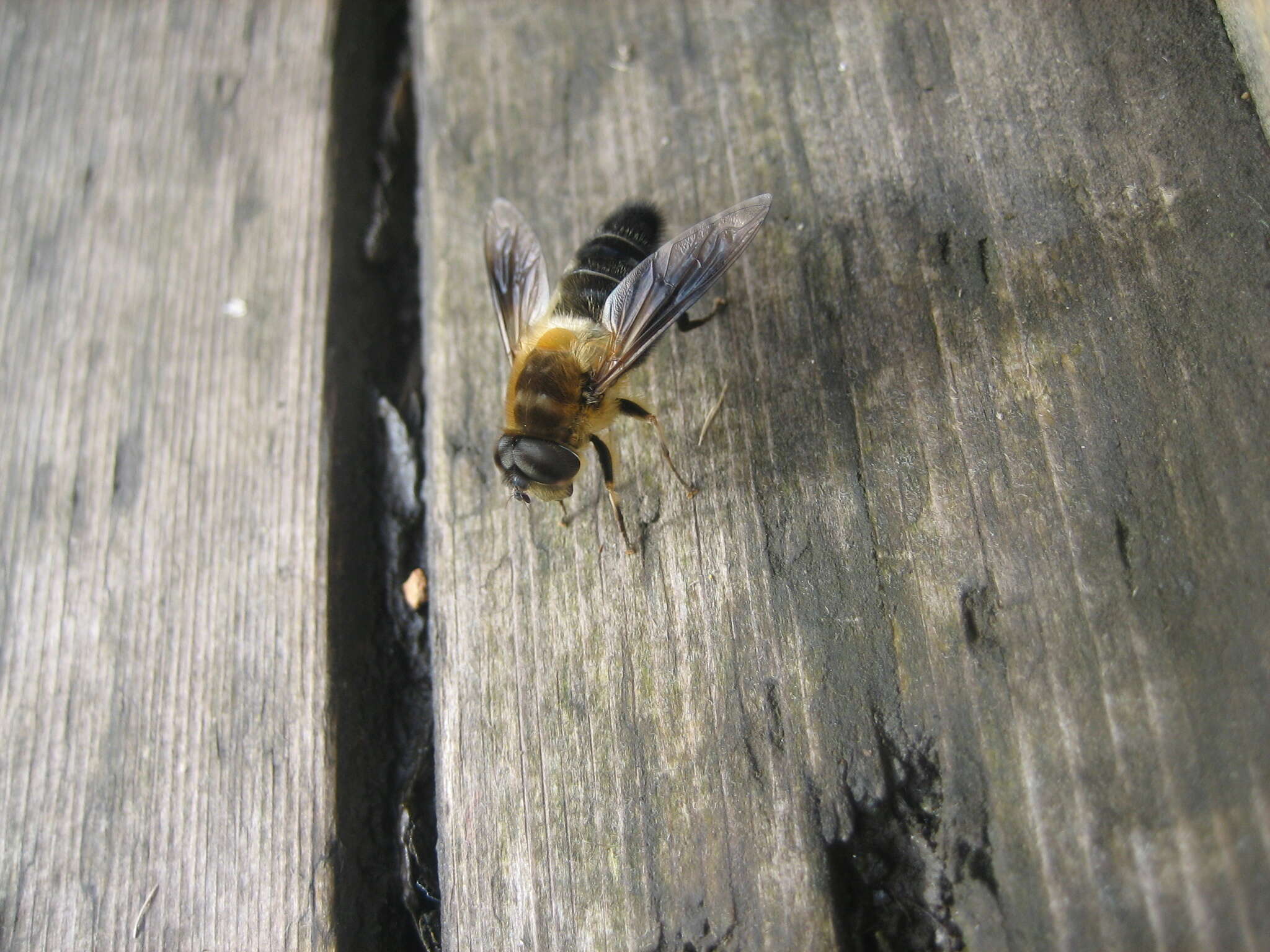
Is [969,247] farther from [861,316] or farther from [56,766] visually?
[56,766]

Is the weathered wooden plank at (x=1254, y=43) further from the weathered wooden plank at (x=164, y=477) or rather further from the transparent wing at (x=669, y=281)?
the weathered wooden plank at (x=164, y=477)

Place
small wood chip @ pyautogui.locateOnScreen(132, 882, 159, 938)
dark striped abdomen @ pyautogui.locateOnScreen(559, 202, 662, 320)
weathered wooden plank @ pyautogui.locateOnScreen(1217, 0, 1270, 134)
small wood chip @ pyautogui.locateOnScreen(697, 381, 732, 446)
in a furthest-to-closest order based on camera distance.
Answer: dark striped abdomen @ pyautogui.locateOnScreen(559, 202, 662, 320) < small wood chip @ pyautogui.locateOnScreen(697, 381, 732, 446) < small wood chip @ pyautogui.locateOnScreen(132, 882, 159, 938) < weathered wooden plank @ pyautogui.locateOnScreen(1217, 0, 1270, 134)

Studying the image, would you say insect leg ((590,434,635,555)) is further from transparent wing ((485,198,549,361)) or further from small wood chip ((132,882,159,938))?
small wood chip ((132,882,159,938))

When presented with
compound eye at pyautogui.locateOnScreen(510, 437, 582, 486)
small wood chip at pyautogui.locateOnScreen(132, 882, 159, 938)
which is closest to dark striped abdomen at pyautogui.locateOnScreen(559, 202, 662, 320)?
compound eye at pyautogui.locateOnScreen(510, 437, 582, 486)

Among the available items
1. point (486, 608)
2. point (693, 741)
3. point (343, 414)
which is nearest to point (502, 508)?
point (486, 608)

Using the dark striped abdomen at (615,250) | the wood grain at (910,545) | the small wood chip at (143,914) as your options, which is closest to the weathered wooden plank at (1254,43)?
the wood grain at (910,545)

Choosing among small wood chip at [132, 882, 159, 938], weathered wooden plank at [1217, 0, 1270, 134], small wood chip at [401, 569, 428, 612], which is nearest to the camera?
weathered wooden plank at [1217, 0, 1270, 134]

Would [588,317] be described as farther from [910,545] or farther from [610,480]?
[910,545]

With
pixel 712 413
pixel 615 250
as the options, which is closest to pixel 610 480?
pixel 712 413

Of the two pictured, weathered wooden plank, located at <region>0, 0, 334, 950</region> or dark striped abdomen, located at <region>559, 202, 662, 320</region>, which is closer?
weathered wooden plank, located at <region>0, 0, 334, 950</region>
